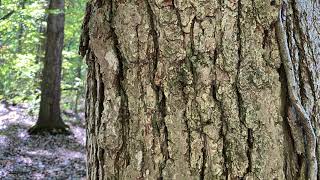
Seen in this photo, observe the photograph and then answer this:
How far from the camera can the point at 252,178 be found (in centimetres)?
112

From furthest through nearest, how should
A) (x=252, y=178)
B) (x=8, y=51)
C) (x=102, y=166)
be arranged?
(x=8, y=51)
(x=102, y=166)
(x=252, y=178)

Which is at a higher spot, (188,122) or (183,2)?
(183,2)

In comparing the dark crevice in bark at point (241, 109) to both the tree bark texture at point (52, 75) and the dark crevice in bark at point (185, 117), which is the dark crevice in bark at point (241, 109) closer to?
the dark crevice in bark at point (185, 117)

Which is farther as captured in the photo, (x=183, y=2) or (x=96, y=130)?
(x=96, y=130)

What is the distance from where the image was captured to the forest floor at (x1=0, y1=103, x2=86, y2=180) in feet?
25.3

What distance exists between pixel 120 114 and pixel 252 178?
0.41 meters

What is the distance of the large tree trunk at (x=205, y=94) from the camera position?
1126 mm

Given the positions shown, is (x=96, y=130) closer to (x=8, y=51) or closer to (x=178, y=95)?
(x=178, y=95)

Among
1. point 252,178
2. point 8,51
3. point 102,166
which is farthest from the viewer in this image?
point 8,51

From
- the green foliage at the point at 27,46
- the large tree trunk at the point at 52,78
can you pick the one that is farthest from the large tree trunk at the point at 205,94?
the large tree trunk at the point at 52,78

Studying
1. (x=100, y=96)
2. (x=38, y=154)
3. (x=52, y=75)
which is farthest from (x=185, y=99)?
(x=52, y=75)

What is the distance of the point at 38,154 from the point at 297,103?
8.51 meters

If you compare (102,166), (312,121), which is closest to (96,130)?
(102,166)

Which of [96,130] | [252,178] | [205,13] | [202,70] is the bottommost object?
[252,178]
